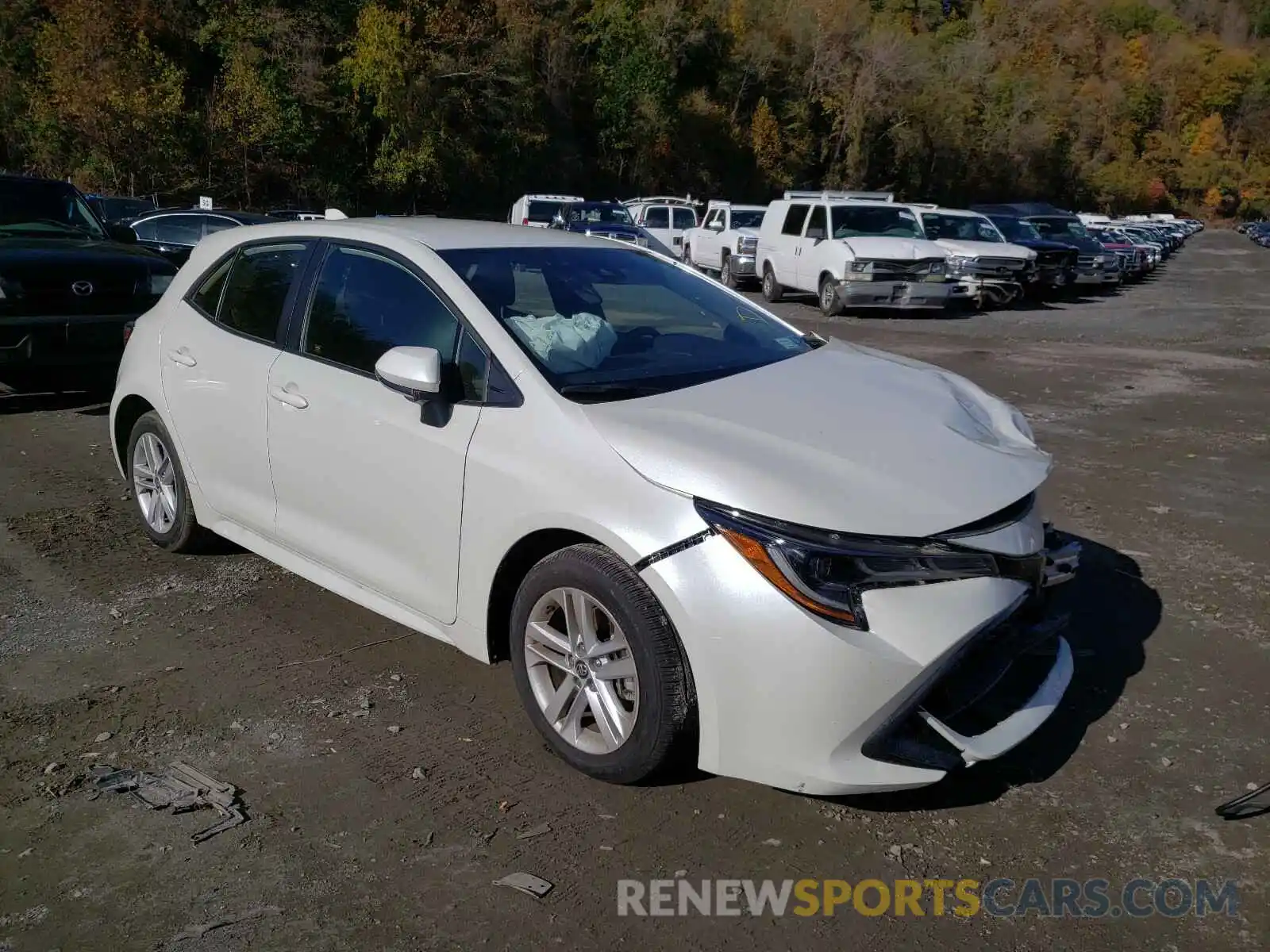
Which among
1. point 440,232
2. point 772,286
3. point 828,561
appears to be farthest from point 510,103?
point 828,561

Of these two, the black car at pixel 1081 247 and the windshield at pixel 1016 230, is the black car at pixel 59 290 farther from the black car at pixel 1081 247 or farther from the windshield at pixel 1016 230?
the black car at pixel 1081 247

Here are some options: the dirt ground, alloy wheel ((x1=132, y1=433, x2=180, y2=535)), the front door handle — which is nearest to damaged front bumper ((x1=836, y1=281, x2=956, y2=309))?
the dirt ground

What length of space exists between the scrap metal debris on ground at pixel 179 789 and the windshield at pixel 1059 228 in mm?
26507

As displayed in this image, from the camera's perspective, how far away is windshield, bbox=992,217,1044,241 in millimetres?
23969

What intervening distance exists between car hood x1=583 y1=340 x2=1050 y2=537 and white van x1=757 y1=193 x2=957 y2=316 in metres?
14.5

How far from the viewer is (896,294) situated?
18.2m

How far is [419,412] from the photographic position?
3.96m

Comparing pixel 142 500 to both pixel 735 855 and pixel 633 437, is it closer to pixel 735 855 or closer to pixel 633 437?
pixel 633 437

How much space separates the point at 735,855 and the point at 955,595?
97 centimetres

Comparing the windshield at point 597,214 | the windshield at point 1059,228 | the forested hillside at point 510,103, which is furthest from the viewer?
the forested hillside at point 510,103

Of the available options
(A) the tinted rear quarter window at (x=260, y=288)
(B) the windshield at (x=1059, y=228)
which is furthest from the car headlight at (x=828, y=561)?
(B) the windshield at (x=1059, y=228)

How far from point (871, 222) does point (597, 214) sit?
643cm

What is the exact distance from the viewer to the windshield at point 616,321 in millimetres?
3938

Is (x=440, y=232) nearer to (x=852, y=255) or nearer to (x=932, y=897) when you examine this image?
(x=932, y=897)
